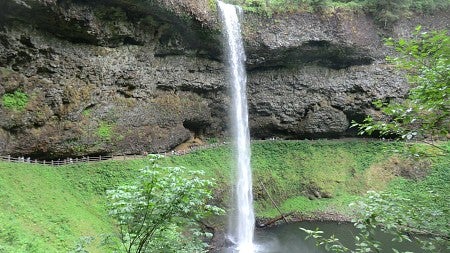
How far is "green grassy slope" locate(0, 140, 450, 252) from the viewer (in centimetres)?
1392

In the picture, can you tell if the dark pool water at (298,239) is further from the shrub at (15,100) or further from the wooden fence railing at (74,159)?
the shrub at (15,100)

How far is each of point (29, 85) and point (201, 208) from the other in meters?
16.2

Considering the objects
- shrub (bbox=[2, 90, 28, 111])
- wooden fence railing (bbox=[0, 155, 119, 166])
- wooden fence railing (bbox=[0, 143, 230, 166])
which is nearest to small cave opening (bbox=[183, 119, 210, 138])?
wooden fence railing (bbox=[0, 143, 230, 166])

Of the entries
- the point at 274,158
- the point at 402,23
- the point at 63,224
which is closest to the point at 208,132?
the point at 274,158

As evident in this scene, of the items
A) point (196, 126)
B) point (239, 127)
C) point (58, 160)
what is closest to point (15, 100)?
point (58, 160)

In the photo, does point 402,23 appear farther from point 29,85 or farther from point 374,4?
point 29,85

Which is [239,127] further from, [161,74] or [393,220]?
[393,220]

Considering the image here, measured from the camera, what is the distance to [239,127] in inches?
1107

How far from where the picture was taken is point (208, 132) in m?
29.9

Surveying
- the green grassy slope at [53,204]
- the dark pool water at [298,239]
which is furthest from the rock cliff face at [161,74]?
the dark pool water at [298,239]

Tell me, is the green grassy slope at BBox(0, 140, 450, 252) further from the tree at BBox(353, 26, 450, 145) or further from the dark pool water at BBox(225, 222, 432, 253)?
the tree at BBox(353, 26, 450, 145)

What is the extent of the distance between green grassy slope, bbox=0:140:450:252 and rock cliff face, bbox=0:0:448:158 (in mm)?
2086

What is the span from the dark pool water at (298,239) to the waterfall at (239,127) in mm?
880

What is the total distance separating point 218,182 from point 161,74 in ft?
28.7
